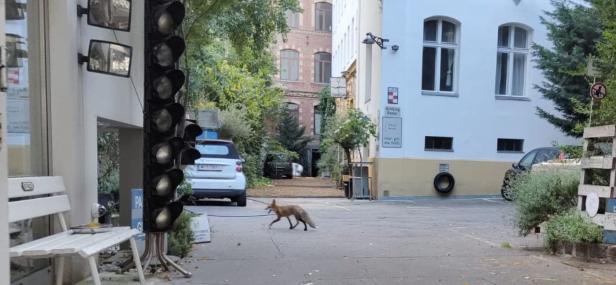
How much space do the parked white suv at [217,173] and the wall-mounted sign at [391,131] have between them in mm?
6154

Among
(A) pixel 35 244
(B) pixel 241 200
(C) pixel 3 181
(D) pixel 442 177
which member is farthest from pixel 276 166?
(C) pixel 3 181

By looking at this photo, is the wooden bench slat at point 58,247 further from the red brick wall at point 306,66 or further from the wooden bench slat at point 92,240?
the red brick wall at point 306,66

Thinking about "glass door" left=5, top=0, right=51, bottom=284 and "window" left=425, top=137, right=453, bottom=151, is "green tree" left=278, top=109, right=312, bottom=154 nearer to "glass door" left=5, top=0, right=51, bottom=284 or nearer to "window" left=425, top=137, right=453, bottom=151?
"window" left=425, top=137, right=453, bottom=151

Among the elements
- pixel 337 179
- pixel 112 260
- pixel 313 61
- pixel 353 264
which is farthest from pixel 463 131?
pixel 313 61

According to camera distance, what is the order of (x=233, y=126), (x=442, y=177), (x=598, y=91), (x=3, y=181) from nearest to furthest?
(x=3, y=181)
(x=598, y=91)
(x=442, y=177)
(x=233, y=126)

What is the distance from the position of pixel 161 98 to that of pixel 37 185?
4.48 ft

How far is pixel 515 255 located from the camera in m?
7.04

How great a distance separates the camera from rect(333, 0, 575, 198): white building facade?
18.0 m

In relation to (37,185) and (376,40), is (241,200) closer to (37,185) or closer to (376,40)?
(376,40)

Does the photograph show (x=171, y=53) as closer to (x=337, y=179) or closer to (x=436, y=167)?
(x=436, y=167)

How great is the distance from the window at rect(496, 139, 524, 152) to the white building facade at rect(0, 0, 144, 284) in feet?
52.6

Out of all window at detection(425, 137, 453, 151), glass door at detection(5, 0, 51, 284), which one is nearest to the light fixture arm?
window at detection(425, 137, 453, 151)

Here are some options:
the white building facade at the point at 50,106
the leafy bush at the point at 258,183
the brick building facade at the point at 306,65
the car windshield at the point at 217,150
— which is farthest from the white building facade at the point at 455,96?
the brick building facade at the point at 306,65

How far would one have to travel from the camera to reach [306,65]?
41062 millimetres
